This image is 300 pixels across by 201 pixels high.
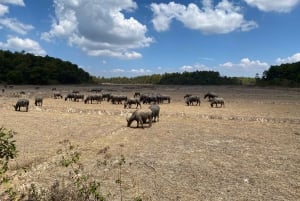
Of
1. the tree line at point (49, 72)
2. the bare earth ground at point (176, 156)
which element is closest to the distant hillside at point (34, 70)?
the tree line at point (49, 72)

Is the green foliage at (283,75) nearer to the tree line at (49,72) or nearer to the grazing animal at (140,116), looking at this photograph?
the tree line at (49,72)

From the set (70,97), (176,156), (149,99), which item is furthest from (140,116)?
(70,97)

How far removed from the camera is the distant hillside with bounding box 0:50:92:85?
334ft

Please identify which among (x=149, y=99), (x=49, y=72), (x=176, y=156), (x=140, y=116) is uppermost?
(x=49, y=72)

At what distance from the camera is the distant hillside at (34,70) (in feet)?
334

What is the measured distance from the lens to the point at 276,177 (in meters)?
12.5

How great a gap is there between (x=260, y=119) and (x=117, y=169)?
1652 cm

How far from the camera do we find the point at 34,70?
104m

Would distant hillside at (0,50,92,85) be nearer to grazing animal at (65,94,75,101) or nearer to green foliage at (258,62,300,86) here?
grazing animal at (65,94,75,101)

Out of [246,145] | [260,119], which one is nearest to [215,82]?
[260,119]

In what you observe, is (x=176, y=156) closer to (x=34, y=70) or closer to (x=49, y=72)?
(x=34, y=70)

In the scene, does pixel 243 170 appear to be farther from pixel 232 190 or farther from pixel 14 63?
pixel 14 63

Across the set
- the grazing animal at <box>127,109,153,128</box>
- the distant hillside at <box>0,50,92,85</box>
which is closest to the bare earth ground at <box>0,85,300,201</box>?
the grazing animal at <box>127,109,153,128</box>

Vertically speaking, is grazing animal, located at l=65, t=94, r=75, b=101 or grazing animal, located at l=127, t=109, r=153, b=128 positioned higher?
grazing animal, located at l=127, t=109, r=153, b=128
